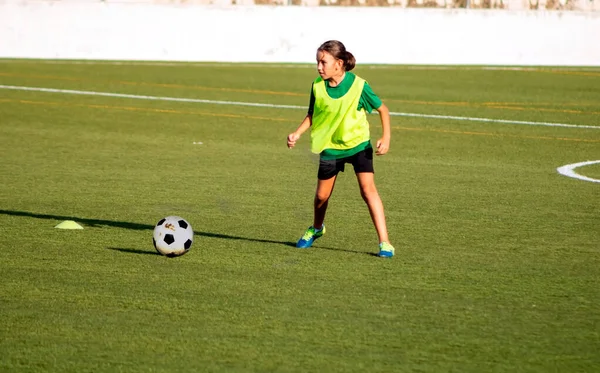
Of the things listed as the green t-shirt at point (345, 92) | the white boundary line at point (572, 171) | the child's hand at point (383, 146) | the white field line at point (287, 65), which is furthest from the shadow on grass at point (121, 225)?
the white field line at point (287, 65)

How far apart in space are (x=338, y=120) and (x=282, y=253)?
41.1 inches

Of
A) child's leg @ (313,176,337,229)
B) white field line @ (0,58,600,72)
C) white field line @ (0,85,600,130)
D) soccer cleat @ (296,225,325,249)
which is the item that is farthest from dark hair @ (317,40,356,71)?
white field line @ (0,58,600,72)

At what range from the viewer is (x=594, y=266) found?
8.57 m

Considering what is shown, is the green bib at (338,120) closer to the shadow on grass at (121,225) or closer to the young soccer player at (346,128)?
the young soccer player at (346,128)

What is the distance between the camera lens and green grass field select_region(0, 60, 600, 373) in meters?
6.33

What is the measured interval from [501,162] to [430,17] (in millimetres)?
16726

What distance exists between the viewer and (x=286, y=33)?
30.7m

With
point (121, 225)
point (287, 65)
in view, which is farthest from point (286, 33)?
point (121, 225)

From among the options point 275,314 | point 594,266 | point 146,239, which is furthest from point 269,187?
point 275,314

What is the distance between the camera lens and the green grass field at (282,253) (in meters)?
6.33

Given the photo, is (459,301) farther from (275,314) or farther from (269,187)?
(269,187)

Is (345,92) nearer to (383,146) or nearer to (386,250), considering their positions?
(383,146)

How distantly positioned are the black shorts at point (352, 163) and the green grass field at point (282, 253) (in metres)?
0.57

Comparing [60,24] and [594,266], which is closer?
[594,266]
